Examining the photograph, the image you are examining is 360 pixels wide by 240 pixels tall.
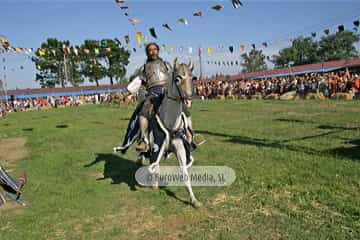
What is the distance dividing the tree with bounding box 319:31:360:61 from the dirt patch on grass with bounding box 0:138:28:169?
6933 cm

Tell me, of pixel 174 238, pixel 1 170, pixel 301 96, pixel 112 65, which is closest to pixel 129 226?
pixel 174 238

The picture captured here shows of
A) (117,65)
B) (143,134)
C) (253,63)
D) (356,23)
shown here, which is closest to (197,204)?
(143,134)

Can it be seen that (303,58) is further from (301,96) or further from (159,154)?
(159,154)

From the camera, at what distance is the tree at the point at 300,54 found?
71.4 meters

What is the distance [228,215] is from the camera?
16.1 ft

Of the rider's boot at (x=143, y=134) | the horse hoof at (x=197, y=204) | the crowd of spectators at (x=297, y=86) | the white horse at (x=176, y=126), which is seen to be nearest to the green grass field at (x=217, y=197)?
the horse hoof at (x=197, y=204)

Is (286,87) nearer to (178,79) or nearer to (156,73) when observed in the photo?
(156,73)

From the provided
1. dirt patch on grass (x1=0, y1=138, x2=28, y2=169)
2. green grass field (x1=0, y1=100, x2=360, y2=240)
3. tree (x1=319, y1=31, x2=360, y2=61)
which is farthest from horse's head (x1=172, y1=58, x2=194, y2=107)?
tree (x1=319, y1=31, x2=360, y2=61)

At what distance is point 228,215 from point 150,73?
308cm

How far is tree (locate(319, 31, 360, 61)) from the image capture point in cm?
7106

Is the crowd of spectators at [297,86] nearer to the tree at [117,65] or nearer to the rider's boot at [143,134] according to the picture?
the rider's boot at [143,134]

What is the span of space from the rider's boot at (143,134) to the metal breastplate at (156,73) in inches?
27.4

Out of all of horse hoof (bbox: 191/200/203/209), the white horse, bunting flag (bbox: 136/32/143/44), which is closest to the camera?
the white horse

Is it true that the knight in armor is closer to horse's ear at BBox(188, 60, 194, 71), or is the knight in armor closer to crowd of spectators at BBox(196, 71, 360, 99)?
horse's ear at BBox(188, 60, 194, 71)
